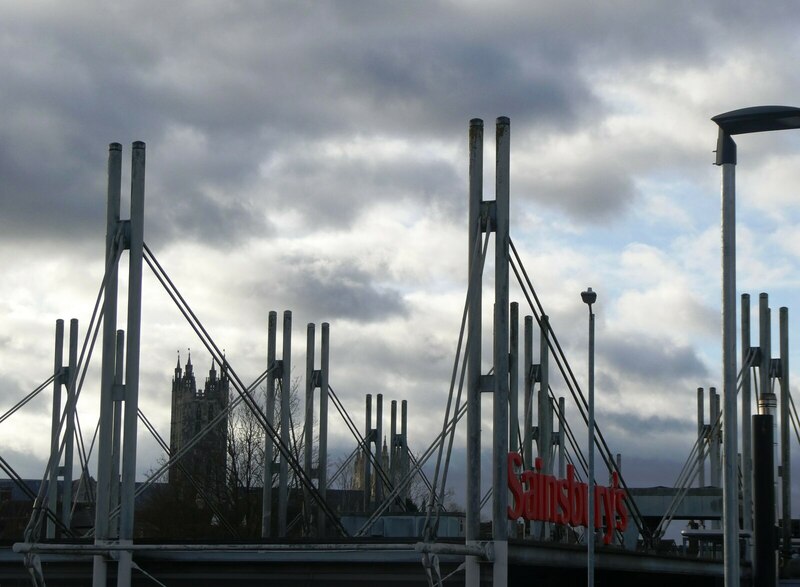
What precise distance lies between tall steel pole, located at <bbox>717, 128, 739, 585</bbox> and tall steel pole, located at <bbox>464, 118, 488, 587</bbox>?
9.53 meters

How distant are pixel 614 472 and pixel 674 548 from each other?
24876 millimetres

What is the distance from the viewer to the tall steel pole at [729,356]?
52.2 feet

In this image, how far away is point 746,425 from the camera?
48.8 meters

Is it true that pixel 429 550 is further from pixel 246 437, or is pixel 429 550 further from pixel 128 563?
pixel 246 437

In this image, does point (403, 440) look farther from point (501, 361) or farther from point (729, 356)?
point (729, 356)

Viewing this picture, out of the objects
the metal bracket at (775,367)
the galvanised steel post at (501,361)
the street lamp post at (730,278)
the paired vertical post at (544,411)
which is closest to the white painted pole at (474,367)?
the galvanised steel post at (501,361)

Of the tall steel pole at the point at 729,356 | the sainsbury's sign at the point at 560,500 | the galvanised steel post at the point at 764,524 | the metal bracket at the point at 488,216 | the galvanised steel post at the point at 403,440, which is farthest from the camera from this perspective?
the galvanised steel post at the point at 403,440

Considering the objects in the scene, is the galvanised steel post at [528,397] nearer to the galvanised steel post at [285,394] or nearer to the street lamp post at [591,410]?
the galvanised steel post at [285,394]

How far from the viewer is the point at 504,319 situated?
26.7 m

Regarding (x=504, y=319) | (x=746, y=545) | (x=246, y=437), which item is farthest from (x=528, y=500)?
(x=246, y=437)

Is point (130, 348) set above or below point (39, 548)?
above

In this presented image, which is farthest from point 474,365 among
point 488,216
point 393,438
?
point 393,438

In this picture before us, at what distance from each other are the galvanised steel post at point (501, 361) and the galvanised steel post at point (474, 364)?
35 centimetres

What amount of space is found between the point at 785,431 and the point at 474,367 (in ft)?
99.0
